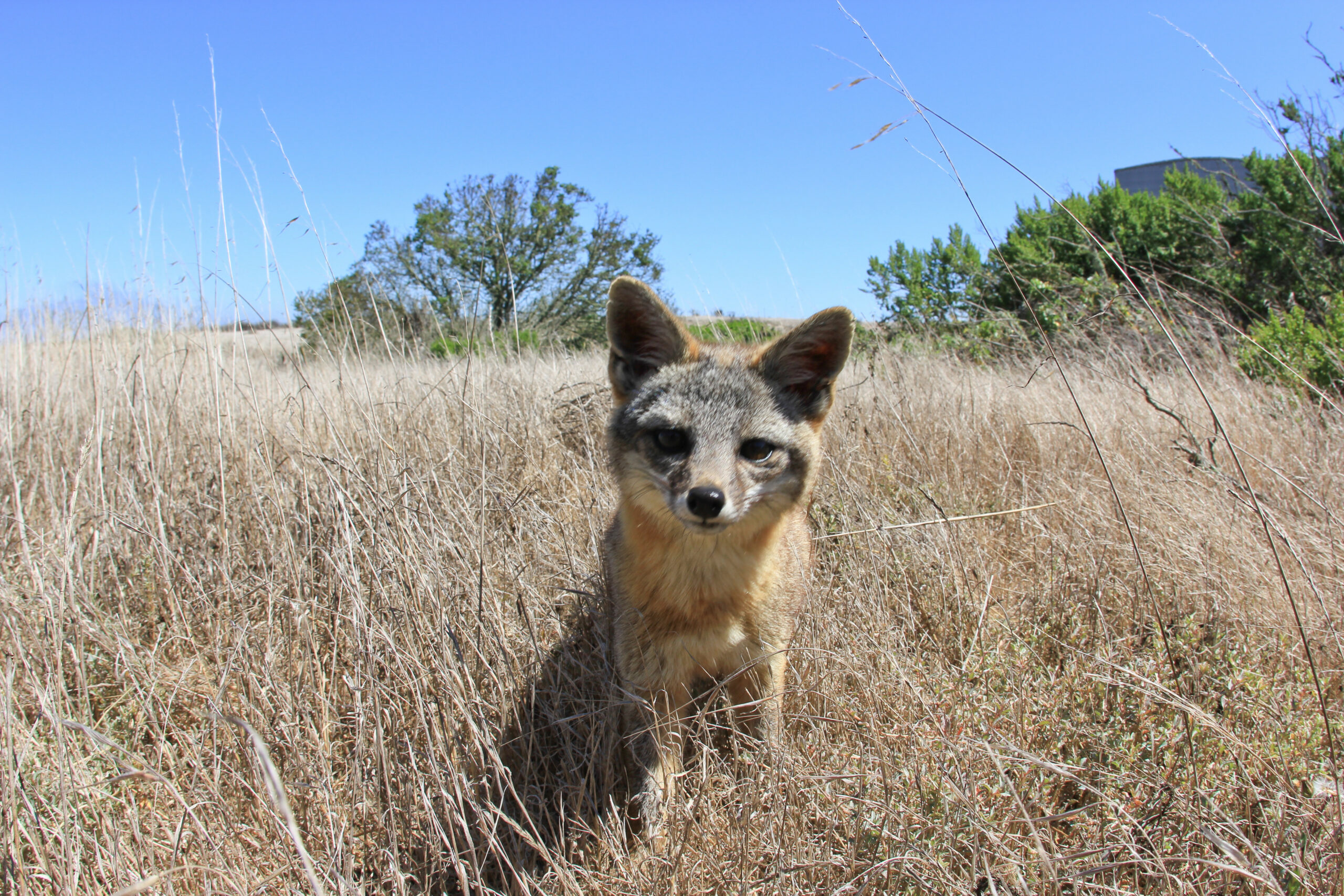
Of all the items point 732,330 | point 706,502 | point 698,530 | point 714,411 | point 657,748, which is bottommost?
point 657,748

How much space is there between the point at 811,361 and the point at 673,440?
680mm

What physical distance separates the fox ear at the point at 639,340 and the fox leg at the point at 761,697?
1.20m

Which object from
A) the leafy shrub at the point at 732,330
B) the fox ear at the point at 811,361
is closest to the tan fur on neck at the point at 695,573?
the fox ear at the point at 811,361

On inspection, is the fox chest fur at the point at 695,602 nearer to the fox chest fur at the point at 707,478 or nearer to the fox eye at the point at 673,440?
the fox chest fur at the point at 707,478

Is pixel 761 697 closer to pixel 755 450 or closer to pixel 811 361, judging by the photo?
pixel 755 450

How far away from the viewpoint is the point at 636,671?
2609 mm

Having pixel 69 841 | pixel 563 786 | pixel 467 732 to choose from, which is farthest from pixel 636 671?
pixel 69 841

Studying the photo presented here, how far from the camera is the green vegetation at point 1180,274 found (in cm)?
608

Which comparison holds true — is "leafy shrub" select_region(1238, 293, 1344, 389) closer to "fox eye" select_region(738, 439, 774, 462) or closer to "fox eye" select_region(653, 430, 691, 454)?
"fox eye" select_region(738, 439, 774, 462)

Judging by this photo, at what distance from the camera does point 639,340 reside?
9.58ft

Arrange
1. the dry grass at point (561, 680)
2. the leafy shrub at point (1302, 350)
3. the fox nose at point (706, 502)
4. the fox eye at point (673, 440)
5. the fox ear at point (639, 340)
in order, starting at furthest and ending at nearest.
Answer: the leafy shrub at point (1302, 350), the fox ear at point (639, 340), the fox eye at point (673, 440), the fox nose at point (706, 502), the dry grass at point (561, 680)

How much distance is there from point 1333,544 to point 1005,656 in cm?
147

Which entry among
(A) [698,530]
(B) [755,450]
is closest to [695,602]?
(A) [698,530]

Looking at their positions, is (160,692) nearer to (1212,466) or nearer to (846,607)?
(846,607)
